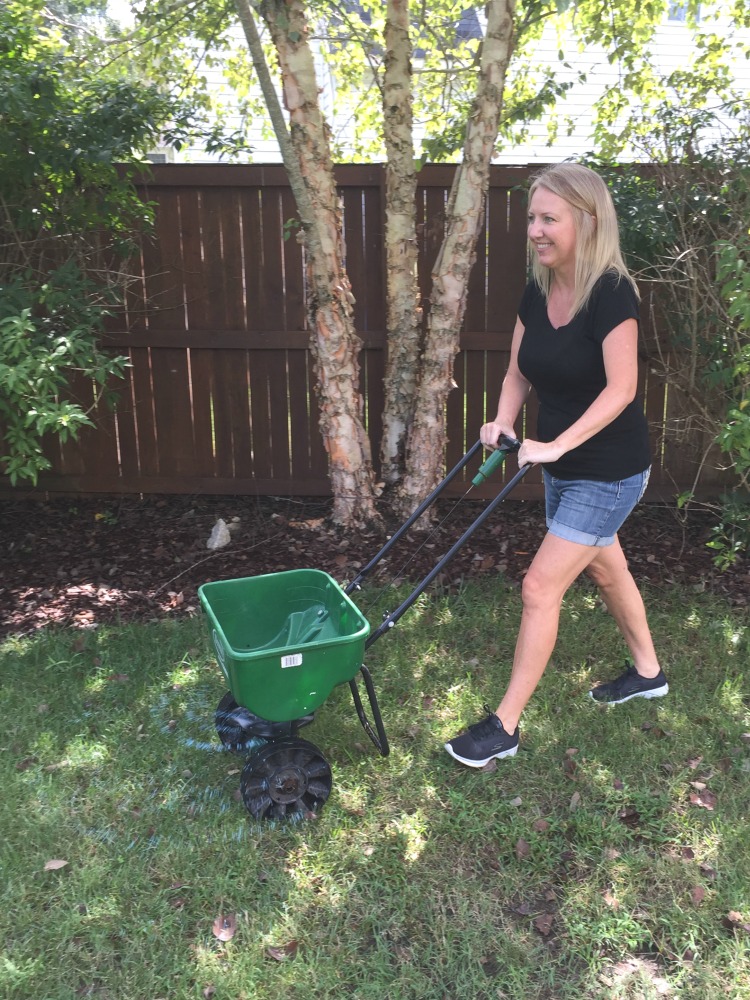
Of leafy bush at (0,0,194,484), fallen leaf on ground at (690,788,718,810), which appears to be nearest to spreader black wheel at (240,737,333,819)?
fallen leaf on ground at (690,788,718,810)

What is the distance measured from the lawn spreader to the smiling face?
0.68 m

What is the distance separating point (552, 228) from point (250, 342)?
333 cm

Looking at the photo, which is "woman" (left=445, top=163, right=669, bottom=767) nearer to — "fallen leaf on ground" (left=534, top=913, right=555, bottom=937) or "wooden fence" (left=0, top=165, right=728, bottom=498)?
"fallen leaf on ground" (left=534, top=913, right=555, bottom=937)

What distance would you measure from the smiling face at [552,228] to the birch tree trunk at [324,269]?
2022 millimetres

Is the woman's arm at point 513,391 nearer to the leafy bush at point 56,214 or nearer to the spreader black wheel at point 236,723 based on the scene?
the spreader black wheel at point 236,723

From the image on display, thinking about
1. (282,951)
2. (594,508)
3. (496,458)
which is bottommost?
(282,951)

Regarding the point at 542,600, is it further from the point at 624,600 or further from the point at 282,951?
the point at 282,951

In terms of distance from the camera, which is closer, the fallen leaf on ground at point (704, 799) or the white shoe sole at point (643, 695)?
the fallen leaf on ground at point (704, 799)

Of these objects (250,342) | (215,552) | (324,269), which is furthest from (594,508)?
(250,342)

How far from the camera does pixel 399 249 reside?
504cm

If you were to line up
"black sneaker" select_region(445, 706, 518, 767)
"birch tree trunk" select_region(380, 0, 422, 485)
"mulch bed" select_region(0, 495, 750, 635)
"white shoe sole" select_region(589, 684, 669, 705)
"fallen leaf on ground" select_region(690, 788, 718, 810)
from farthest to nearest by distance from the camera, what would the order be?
"birch tree trunk" select_region(380, 0, 422, 485) → "mulch bed" select_region(0, 495, 750, 635) → "white shoe sole" select_region(589, 684, 669, 705) → "black sneaker" select_region(445, 706, 518, 767) → "fallen leaf on ground" select_region(690, 788, 718, 810)

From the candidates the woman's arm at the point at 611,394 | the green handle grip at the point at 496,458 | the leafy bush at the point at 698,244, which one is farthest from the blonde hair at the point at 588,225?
the leafy bush at the point at 698,244

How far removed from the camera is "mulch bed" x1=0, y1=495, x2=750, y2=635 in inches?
183

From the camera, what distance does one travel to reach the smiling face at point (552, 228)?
2795mm
